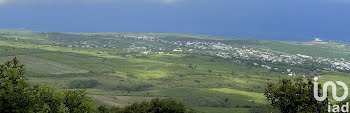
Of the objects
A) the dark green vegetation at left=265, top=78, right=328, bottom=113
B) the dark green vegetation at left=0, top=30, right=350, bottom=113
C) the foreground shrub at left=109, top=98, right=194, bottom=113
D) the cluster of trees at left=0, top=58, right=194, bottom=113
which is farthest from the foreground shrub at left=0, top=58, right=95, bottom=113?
the dark green vegetation at left=0, top=30, right=350, bottom=113

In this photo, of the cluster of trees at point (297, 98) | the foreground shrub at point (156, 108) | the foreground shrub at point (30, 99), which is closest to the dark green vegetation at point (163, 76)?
the foreground shrub at point (156, 108)

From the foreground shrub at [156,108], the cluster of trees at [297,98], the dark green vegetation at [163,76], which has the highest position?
the cluster of trees at [297,98]

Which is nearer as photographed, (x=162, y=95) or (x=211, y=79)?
(x=162, y=95)

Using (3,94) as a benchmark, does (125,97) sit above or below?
below

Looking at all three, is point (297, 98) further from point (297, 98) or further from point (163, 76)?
point (163, 76)

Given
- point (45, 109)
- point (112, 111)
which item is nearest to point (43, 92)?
point (45, 109)

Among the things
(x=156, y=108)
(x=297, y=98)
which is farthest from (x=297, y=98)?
(x=156, y=108)

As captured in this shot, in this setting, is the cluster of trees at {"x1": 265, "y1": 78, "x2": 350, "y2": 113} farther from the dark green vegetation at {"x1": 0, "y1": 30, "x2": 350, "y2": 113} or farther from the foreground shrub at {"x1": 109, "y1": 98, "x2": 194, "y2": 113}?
the dark green vegetation at {"x1": 0, "y1": 30, "x2": 350, "y2": 113}

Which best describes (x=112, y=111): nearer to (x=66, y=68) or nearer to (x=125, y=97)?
(x=125, y=97)

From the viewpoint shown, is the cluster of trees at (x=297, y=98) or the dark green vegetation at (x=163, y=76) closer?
the cluster of trees at (x=297, y=98)

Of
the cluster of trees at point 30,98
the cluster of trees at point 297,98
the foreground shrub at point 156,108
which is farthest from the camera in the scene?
the foreground shrub at point 156,108

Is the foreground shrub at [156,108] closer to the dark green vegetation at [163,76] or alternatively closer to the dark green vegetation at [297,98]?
the dark green vegetation at [297,98]
